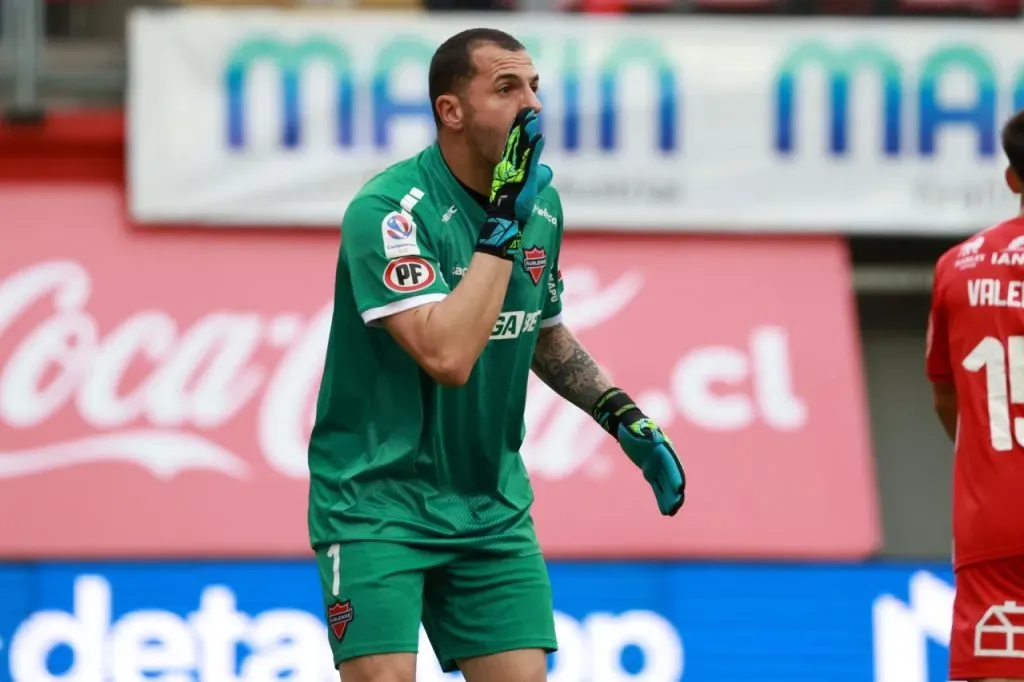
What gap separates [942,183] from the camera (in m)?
9.66

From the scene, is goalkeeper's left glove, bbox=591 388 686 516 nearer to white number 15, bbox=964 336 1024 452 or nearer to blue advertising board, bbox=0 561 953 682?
white number 15, bbox=964 336 1024 452

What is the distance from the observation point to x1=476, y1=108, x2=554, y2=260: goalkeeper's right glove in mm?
3828

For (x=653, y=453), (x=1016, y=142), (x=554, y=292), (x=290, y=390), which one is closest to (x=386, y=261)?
(x=554, y=292)

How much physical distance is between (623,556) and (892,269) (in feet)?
8.56

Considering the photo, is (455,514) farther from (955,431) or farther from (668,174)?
(668,174)

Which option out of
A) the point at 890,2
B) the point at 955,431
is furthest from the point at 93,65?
the point at 955,431

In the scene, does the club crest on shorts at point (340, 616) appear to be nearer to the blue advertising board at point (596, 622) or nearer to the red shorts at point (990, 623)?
the red shorts at point (990, 623)

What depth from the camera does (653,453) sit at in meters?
4.18

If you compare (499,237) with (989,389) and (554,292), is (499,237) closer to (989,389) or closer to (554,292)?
(554,292)

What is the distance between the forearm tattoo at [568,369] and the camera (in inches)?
174

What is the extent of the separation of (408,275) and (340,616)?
75cm

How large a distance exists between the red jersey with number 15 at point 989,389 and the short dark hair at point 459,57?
4.38 feet

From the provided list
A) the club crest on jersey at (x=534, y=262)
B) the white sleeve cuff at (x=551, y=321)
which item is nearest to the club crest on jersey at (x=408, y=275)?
the club crest on jersey at (x=534, y=262)

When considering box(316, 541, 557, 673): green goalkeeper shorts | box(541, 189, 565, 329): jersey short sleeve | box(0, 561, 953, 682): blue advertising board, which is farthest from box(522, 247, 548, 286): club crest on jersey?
box(0, 561, 953, 682): blue advertising board
